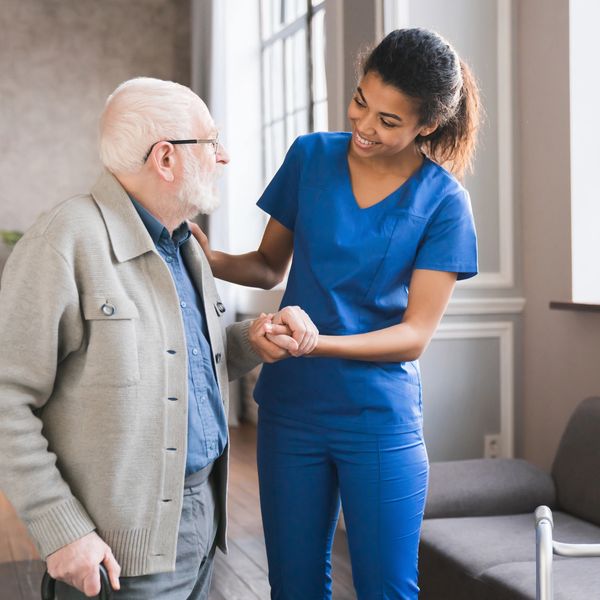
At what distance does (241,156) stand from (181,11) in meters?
1.73

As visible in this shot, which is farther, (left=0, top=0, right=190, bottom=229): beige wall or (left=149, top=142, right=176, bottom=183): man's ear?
(left=0, top=0, right=190, bottom=229): beige wall

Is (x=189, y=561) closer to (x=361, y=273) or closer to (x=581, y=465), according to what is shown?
(x=361, y=273)

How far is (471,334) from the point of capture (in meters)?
3.58

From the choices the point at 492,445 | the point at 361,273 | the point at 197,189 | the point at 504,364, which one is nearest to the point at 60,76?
the point at 504,364

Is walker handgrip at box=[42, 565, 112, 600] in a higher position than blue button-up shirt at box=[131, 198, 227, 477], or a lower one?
lower

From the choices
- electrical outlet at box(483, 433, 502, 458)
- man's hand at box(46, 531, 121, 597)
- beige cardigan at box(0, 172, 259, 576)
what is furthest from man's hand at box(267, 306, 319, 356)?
electrical outlet at box(483, 433, 502, 458)

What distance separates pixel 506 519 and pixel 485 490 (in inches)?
4.5

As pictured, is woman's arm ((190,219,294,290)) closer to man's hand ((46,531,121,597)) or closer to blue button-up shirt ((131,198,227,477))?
blue button-up shirt ((131,198,227,477))

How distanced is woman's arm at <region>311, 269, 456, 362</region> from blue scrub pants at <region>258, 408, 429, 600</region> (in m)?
0.17

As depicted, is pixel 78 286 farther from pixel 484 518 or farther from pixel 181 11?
pixel 181 11

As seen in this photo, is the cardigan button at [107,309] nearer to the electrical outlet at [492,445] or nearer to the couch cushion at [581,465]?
the couch cushion at [581,465]

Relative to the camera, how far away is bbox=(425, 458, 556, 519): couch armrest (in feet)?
9.42

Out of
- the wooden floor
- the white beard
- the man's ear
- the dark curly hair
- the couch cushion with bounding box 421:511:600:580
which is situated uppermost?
the dark curly hair

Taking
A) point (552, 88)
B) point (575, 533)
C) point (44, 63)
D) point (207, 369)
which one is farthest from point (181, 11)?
point (207, 369)
